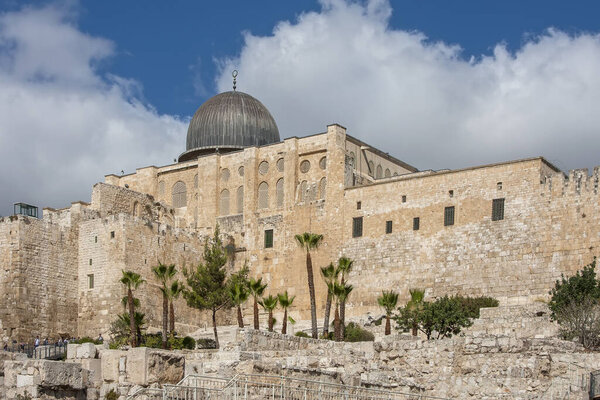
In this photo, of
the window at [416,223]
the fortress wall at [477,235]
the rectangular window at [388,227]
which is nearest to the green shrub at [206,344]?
the fortress wall at [477,235]

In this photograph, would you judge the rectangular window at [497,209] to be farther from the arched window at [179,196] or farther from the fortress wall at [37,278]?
the fortress wall at [37,278]

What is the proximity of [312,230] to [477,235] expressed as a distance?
9.16 meters

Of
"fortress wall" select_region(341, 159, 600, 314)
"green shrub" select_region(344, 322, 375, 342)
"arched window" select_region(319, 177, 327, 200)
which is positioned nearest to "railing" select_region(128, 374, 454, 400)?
"green shrub" select_region(344, 322, 375, 342)

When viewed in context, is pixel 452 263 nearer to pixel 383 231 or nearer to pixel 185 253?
pixel 383 231

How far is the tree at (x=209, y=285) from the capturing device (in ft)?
150

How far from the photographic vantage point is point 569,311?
29781 millimetres

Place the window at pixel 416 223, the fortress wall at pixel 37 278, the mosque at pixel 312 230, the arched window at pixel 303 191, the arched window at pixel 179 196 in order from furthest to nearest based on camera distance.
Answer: the arched window at pixel 179 196 < the arched window at pixel 303 191 < the window at pixel 416 223 < the fortress wall at pixel 37 278 < the mosque at pixel 312 230

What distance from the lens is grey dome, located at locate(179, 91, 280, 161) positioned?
56.7m

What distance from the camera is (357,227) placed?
47000mm

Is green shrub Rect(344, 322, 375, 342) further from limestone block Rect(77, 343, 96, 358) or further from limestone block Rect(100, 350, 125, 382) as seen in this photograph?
limestone block Rect(100, 350, 125, 382)

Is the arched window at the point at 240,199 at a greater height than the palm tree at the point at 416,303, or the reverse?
the arched window at the point at 240,199

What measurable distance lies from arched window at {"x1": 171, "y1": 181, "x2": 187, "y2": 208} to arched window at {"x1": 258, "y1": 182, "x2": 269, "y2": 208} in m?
5.03

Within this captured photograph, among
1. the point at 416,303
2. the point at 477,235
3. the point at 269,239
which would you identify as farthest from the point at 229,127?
the point at 416,303

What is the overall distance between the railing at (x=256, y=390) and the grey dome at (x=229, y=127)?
131 feet
